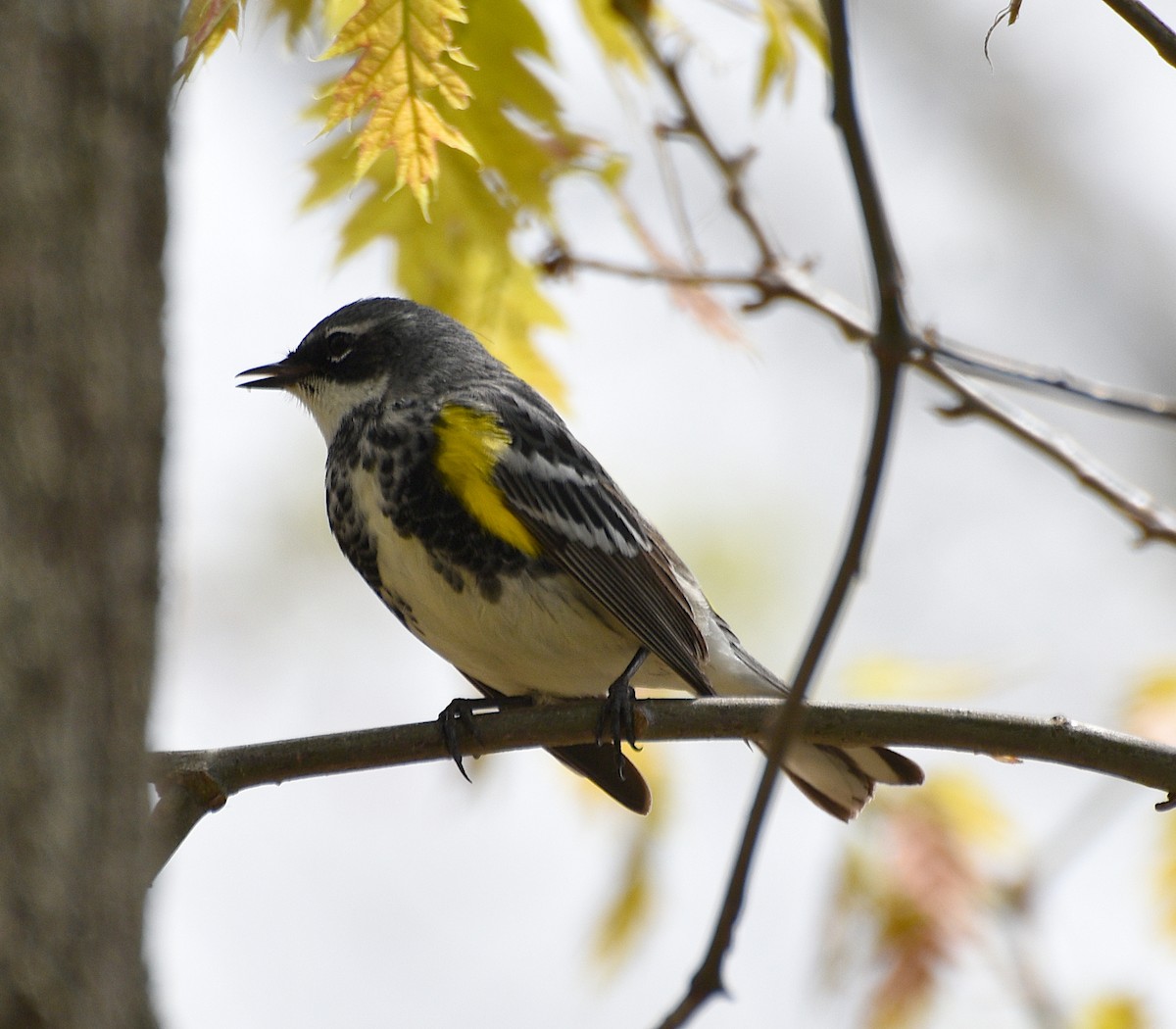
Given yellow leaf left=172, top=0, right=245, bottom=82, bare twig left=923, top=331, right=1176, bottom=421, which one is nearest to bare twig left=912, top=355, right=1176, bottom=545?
bare twig left=923, top=331, right=1176, bottom=421

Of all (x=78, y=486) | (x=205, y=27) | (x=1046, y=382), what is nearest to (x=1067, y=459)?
(x=1046, y=382)

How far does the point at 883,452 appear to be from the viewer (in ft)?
5.76

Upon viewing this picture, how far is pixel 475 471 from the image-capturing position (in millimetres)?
3695

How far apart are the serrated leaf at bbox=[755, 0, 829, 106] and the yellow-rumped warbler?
118cm

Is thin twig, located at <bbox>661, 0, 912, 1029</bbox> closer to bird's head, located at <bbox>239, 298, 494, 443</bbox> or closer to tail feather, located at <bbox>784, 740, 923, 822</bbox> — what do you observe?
tail feather, located at <bbox>784, 740, 923, 822</bbox>

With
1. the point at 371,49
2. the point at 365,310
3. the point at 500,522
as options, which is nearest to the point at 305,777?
the point at 500,522

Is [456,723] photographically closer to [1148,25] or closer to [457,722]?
[457,722]

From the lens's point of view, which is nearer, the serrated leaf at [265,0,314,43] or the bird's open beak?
the serrated leaf at [265,0,314,43]

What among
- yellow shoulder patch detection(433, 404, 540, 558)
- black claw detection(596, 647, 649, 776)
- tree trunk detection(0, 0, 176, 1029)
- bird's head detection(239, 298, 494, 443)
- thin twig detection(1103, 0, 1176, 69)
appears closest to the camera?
tree trunk detection(0, 0, 176, 1029)

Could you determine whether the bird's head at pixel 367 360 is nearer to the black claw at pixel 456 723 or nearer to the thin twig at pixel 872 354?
the black claw at pixel 456 723

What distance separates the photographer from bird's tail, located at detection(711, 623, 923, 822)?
3.85 metres

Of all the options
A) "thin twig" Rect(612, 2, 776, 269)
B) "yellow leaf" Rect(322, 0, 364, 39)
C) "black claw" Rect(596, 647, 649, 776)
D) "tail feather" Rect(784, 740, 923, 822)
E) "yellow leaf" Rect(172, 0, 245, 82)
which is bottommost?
"black claw" Rect(596, 647, 649, 776)

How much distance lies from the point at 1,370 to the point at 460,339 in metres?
3.32

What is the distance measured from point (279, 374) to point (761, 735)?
7.05ft
